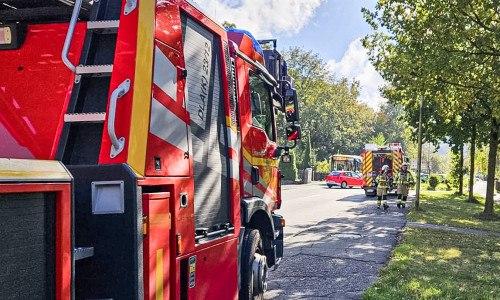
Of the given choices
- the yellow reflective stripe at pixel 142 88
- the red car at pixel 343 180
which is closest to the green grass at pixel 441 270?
the yellow reflective stripe at pixel 142 88

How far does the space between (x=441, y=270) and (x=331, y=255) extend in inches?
78.4

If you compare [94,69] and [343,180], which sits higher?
[94,69]

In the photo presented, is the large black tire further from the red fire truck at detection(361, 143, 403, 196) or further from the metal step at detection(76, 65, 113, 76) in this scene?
the red fire truck at detection(361, 143, 403, 196)

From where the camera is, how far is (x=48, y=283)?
6.38 ft

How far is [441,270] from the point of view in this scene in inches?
304

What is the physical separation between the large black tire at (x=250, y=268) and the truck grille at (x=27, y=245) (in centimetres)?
296

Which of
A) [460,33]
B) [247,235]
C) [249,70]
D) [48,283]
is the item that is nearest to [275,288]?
[247,235]

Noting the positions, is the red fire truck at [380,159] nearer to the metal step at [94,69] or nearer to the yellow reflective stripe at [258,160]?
the yellow reflective stripe at [258,160]

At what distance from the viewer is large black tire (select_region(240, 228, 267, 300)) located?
187 inches

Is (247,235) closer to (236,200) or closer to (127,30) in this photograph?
(236,200)

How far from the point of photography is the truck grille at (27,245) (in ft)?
5.71

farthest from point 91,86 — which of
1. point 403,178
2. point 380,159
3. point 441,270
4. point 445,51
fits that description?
point 380,159

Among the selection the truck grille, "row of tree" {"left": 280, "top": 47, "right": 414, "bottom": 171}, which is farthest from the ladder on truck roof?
"row of tree" {"left": 280, "top": 47, "right": 414, "bottom": 171}

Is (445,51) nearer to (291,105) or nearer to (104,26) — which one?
(291,105)
